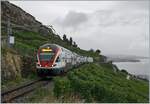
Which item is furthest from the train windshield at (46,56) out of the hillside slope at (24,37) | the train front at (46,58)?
the hillside slope at (24,37)

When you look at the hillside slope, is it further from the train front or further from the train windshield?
the train windshield

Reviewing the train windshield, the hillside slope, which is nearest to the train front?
the train windshield

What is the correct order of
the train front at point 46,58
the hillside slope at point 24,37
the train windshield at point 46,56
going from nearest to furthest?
1. the train front at point 46,58
2. the train windshield at point 46,56
3. the hillside slope at point 24,37

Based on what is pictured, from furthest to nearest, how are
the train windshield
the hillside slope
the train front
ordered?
the hillside slope, the train windshield, the train front

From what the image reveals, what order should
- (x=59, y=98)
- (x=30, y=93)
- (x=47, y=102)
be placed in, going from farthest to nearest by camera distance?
(x=30, y=93), (x=59, y=98), (x=47, y=102)

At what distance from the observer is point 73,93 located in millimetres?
19688

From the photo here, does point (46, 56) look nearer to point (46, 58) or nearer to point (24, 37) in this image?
point (46, 58)

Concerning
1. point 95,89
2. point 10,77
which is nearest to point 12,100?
point 95,89

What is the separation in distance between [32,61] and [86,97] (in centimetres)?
2008

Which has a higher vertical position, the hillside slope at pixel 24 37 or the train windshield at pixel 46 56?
the hillside slope at pixel 24 37

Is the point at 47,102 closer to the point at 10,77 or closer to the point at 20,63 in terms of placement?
the point at 10,77

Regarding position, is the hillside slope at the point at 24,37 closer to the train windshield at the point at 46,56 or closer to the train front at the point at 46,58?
Result: the train front at the point at 46,58

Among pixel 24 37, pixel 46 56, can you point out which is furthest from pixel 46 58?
pixel 24 37

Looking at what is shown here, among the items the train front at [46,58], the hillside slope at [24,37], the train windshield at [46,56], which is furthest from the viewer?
the hillside slope at [24,37]
